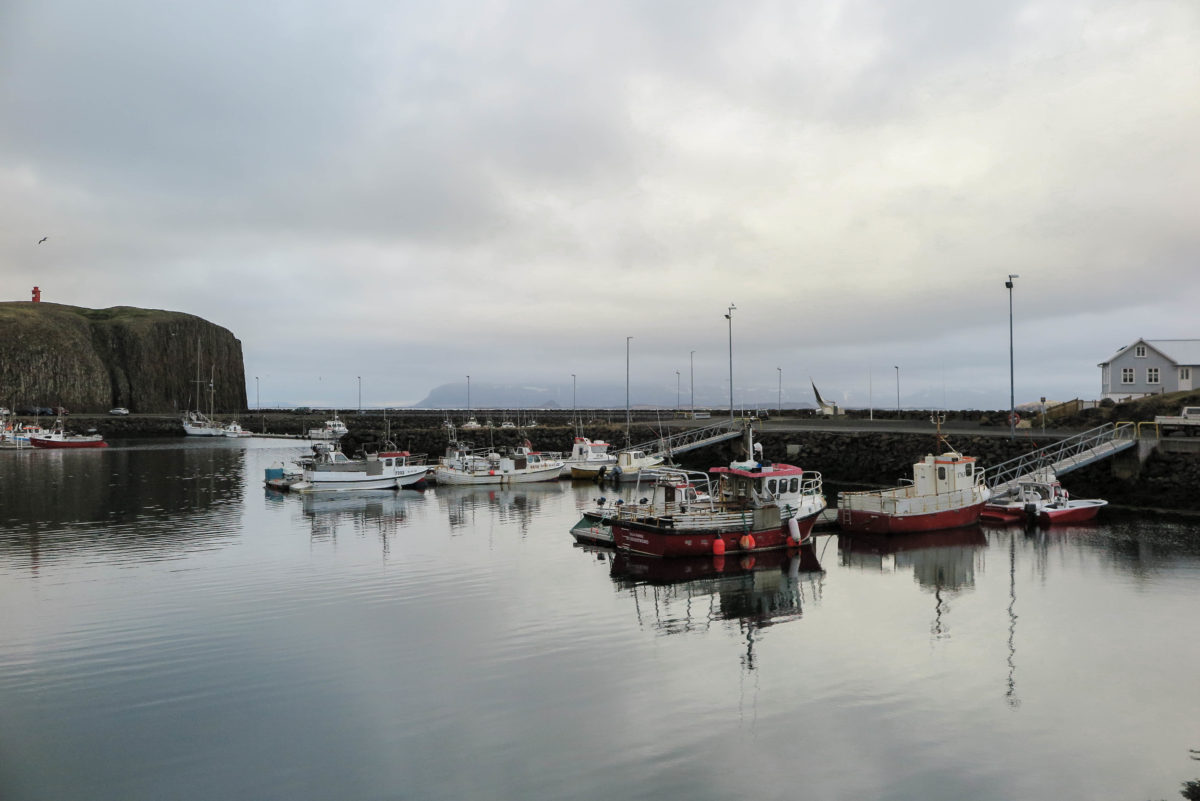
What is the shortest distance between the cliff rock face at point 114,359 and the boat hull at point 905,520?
153918 mm

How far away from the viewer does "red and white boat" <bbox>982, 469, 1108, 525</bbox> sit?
33.5 meters

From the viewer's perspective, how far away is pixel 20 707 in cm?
1391

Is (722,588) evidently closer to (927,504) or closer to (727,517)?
(727,517)

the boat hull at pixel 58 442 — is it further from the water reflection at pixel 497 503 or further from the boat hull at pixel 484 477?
the water reflection at pixel 497 503

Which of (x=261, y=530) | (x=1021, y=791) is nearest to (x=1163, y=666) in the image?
(x=1021, y=791)

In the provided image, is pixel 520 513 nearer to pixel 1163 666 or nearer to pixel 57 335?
pixel 1163 666

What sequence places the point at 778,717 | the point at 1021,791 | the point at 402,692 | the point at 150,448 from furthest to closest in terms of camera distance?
the point at 150,448 < the point at 402,692 < the point at 778,717 < the point at 1021,791

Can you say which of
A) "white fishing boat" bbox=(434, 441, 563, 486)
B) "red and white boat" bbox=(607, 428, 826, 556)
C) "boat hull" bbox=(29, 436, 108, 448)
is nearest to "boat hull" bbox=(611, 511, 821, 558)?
"red and white boat" bbox=(607, 428, 826, 556)

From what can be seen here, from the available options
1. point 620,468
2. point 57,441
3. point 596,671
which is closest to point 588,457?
point 620,468

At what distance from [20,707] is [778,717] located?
45.2ft

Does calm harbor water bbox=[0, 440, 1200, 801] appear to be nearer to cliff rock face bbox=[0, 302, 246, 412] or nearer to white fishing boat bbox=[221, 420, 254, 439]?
white fishing boat bbox=[221, 420, 254, 439]

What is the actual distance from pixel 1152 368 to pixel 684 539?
5022 centimetres

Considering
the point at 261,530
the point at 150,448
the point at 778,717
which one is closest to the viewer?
the point at 778,717

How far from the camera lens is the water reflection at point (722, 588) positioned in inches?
782
